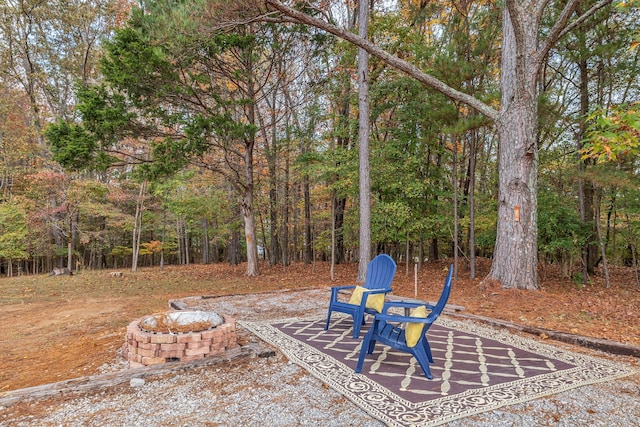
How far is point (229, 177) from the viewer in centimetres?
912

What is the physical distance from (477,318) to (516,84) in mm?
3840

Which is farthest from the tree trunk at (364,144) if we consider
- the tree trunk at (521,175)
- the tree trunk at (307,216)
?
the tree trunk at (307,216)

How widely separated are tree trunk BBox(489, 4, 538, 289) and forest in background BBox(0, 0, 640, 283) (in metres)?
0.90

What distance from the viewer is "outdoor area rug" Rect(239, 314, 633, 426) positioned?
1969 millimetres

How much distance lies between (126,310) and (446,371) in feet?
16.3

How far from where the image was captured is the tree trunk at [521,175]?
5215 millimetres

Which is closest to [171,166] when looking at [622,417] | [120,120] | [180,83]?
[120,120]

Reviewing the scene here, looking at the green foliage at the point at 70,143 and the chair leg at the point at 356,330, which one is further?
the green foliage at the point at 70,143

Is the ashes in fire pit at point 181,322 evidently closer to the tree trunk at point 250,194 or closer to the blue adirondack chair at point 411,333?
the blue adirondack chair at point 411,333

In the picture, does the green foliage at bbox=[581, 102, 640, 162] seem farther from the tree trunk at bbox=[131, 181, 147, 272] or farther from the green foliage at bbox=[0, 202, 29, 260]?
the green foliage at bbox=[0, 202, 29, 260]

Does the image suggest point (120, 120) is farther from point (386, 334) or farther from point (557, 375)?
point (557, 375)

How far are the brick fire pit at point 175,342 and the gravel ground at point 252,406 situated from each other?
225 mm

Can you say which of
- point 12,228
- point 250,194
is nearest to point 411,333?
point 250,194

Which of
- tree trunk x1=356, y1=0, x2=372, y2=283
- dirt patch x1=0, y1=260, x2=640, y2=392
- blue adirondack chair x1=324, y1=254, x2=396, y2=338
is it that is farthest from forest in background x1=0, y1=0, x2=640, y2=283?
blue adirondack chair x1=324, y1=254, x2=396, y2=338
